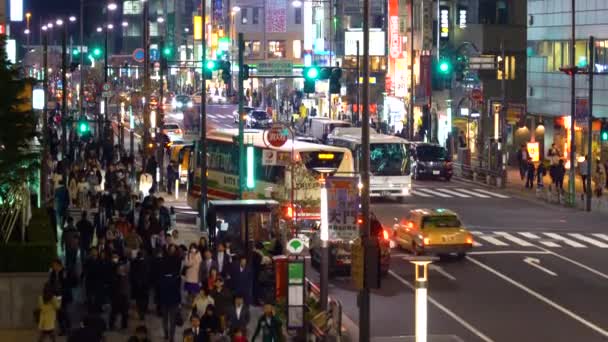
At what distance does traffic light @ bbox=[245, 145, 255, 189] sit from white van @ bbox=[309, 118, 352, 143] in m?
27.6

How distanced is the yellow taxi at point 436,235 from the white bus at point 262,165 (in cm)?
310

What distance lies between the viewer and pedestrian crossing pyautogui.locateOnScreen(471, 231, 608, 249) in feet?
135

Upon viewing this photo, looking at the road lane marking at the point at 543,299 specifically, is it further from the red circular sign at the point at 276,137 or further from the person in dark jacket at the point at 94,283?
the person in dark jacket at the point at 94,283

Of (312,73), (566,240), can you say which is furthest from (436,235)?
(312,73)

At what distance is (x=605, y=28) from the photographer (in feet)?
214

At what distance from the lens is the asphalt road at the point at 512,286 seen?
27.4 m

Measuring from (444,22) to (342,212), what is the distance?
6180 cm

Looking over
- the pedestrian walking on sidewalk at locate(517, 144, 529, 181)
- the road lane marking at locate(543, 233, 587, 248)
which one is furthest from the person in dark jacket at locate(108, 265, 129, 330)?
the pedestrian walking on sidewalk at locate(517, 144, 529, 181)

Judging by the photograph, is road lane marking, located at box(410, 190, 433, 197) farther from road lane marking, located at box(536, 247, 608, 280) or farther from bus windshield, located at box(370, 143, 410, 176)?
road lane marking, located at box(536, 247, 608, 280)

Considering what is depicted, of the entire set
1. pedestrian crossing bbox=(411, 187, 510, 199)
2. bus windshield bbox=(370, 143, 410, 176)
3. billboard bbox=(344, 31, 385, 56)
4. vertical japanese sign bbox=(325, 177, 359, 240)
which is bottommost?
pedestrian crossing bbox=(411, 187, 510, 199)

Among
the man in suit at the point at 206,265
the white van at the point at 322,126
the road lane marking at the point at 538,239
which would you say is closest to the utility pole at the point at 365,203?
the man in suit at the point at 206,265

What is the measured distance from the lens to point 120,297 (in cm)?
2534

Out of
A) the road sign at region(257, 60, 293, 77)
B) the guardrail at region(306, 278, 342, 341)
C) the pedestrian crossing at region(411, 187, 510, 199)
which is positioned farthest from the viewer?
the pedestrian crossing at region(411, 187, 510, 199)

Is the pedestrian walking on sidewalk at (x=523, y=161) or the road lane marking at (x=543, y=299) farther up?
the pedestrian walking on sidewalk at (x=523, y=161)
